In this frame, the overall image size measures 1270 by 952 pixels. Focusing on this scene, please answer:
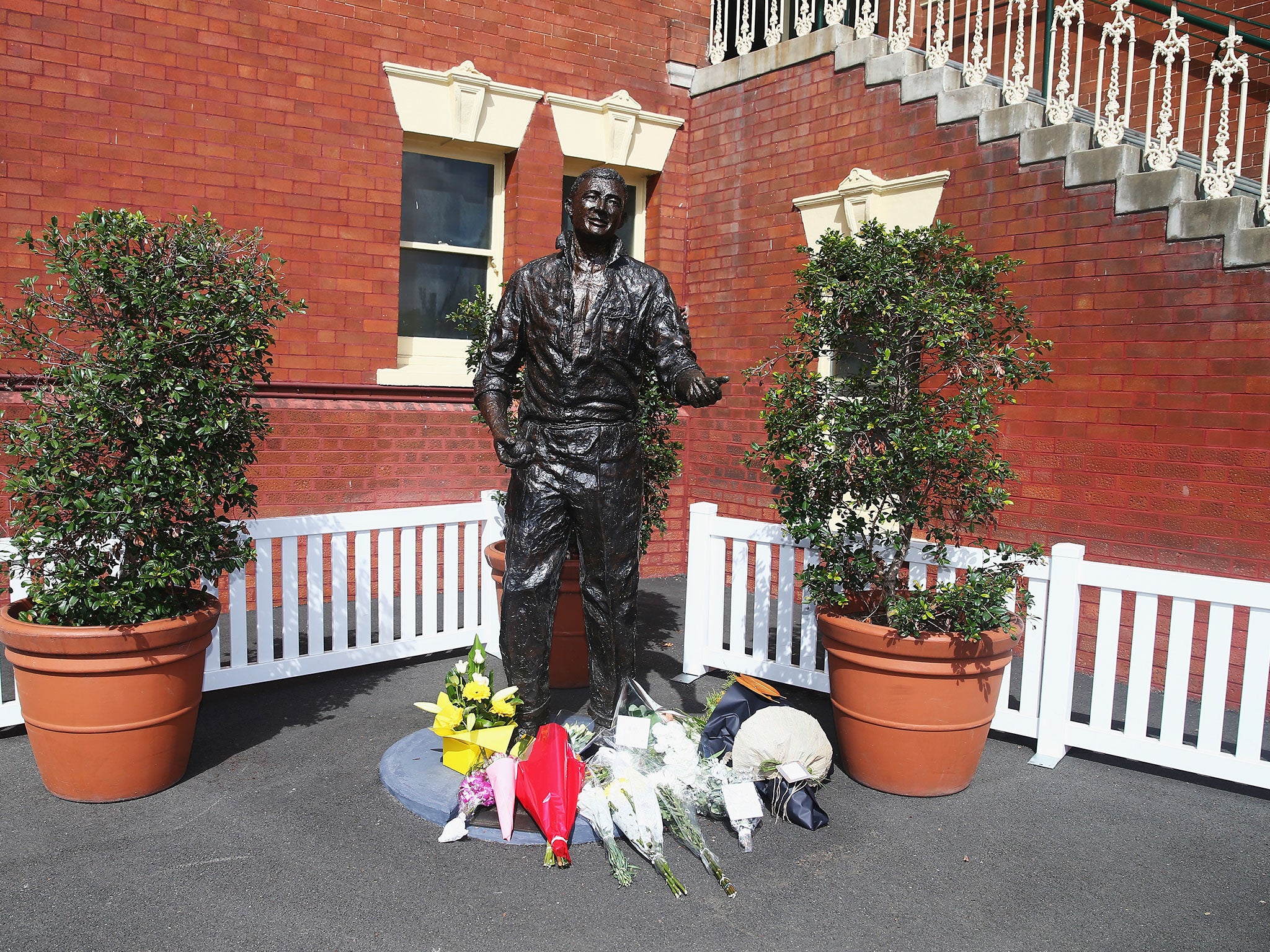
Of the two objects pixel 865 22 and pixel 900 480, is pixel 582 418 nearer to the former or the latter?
pixel 900 480

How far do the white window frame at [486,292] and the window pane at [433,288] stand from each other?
0.05 meters

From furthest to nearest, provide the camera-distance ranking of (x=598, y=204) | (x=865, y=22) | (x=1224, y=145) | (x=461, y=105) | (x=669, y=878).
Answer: (x=461, y=105), (x=865, y=22), (x=1224, y=145), (x=598, y=204), (x=669, y=878)

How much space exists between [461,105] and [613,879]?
249 inches

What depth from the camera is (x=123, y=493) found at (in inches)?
150

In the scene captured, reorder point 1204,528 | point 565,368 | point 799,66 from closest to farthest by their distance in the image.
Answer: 1. point 565,368
2. point 1204,528
3. point 799,66

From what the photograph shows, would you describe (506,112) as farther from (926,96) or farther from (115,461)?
(115,461)

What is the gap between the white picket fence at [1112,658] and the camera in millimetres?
4227

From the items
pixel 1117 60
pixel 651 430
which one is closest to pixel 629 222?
pixel 651 430

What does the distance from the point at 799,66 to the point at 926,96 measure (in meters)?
1.40

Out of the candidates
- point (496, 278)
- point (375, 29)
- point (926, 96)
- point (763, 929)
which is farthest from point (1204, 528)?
point (375, 29)

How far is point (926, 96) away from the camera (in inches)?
272

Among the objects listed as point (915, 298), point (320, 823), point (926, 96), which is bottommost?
point (320, 823)

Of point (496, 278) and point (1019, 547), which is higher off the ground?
point (496, 278)

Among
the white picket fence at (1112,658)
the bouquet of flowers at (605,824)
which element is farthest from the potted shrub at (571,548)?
the bouquet of flowers at (605,824)
